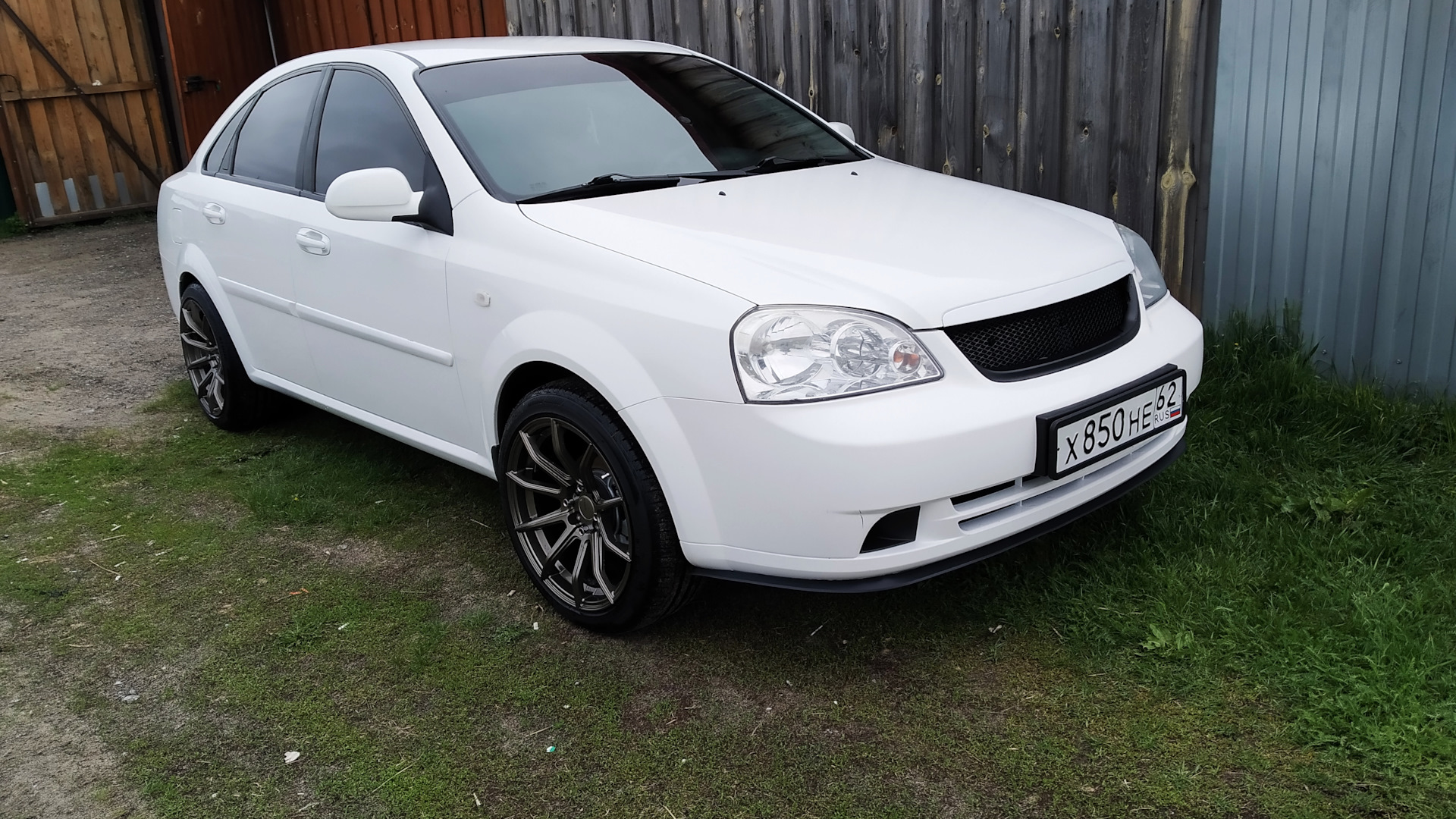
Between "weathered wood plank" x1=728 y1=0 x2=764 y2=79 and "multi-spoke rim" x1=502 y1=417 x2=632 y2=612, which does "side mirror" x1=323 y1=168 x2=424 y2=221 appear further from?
"weathered wood plank" x1=728 y1=0 x2=764 y2=79

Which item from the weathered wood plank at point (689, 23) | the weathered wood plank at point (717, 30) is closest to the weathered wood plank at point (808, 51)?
the weathered wood plank at point (717, 30)

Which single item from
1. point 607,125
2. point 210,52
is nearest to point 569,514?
point 607,125

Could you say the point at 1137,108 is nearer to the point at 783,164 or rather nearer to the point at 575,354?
the point at 783,164

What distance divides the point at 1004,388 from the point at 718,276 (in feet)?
2.45

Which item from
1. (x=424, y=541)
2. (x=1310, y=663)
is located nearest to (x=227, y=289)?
(x=424, y=541)

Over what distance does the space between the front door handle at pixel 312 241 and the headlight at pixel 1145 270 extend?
8.56 ft

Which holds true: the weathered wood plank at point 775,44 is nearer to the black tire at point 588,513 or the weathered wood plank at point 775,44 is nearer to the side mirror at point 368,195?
the side mirror at point 368,195

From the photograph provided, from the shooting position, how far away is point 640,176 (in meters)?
3.69

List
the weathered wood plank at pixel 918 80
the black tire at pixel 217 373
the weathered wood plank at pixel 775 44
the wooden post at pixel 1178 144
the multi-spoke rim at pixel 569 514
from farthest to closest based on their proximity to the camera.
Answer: the weathered wood plank at pixel 775 44 → the weathered wood plank at pixel 918 80 → the black tire at pixel 217 373 → the wooden post at pixel 1178 144 → the multi-spoke rim at pixel 569 514

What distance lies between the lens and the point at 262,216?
4438 millimetres

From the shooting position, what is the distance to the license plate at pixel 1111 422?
9.45 ft

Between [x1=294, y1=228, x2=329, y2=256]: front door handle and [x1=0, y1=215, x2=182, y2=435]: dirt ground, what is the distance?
2034 mm

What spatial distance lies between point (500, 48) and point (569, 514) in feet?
6.04

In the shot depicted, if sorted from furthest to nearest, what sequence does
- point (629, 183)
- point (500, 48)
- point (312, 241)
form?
point (500, 48) → point (312, 241) → point (629, 183)
